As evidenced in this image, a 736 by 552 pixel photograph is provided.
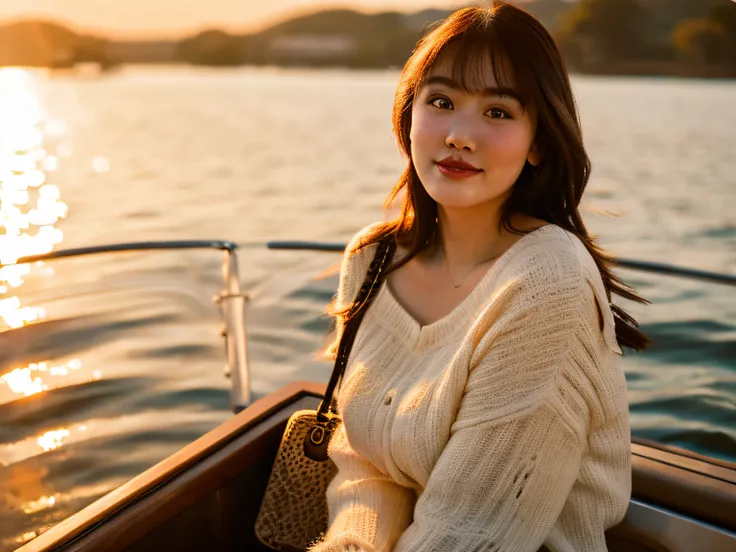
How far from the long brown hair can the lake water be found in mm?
307

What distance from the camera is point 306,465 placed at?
152 cm

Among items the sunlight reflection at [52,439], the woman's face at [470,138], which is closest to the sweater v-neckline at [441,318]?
the woman's face at [470,138]

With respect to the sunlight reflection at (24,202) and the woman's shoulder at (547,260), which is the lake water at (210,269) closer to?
the sunlight reflection at (24,202)

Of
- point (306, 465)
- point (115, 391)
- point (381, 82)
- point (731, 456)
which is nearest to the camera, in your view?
point (306, 465)

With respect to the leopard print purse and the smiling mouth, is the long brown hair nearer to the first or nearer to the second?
the smiling mouth

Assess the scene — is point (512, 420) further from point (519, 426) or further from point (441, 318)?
point (441, 318)

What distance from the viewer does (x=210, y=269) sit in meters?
6.09

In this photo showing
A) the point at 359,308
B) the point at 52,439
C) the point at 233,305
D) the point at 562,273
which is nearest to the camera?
the point at 562,273

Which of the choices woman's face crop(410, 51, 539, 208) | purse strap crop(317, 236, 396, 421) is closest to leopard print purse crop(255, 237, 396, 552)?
purse strap crop(317, 236, 396, 421)

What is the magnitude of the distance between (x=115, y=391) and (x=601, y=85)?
30908mm

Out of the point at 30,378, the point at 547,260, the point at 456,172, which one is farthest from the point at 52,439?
the point at 547,260

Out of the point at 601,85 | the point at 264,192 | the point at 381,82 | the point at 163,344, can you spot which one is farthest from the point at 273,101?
the point at 163,344

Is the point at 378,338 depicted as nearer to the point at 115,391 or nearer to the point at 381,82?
the point at 115,391

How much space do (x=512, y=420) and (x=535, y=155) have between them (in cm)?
46
